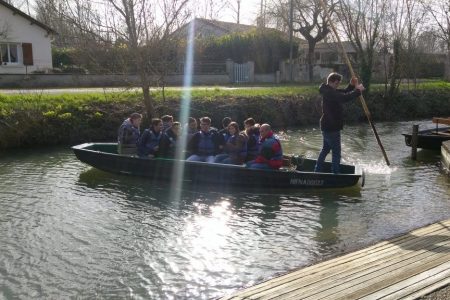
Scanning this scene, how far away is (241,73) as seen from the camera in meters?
32.7

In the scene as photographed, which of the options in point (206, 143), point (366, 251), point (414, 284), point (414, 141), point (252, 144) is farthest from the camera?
point (414, 141)

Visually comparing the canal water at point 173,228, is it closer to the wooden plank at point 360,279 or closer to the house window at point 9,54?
the wooden plank at point 360,279

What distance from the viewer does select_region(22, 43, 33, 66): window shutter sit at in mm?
28812

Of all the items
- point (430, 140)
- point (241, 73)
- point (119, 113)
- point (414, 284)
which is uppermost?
point (241, 73)

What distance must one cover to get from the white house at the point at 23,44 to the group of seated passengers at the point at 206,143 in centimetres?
2015

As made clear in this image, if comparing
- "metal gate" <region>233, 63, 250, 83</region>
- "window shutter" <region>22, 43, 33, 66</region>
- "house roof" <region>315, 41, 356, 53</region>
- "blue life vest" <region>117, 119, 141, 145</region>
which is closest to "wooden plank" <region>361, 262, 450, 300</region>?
"blue life vest" <region>117, 119, 141, 145</region>

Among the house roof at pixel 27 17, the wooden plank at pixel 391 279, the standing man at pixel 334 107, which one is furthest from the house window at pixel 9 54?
the wooden plank at pixel 391 279

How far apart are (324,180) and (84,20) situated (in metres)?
9.49

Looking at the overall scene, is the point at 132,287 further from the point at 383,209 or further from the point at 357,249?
the point at 383,209

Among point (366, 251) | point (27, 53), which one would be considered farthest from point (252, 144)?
point (27, 53)

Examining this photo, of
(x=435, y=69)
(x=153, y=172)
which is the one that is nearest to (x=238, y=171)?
(x=153, y=172)

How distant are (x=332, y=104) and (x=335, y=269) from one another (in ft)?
13.4

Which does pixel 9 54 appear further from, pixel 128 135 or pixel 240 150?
pixel 240 150

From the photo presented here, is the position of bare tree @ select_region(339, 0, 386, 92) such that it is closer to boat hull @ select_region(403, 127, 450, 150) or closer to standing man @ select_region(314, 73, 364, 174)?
boat hull @ select_region(403, 127, 450, 150)
